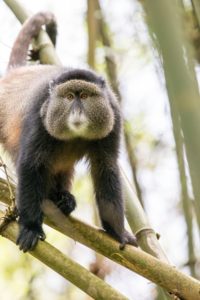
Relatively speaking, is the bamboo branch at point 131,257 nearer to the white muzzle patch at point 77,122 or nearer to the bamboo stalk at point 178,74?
the white muzzle patch at point 77,122

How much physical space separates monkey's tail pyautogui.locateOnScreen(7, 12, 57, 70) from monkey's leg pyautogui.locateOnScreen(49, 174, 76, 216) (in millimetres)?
1300

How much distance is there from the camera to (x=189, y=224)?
6.12 ft

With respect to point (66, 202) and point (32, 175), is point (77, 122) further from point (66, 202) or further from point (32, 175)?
point (66, 202)

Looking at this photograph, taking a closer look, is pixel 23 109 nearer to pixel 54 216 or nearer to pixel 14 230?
pixel 54 216

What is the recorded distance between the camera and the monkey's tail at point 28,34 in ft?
16.8

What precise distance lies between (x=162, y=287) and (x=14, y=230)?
1007 mm

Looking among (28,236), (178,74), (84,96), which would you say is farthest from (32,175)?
(178,74)

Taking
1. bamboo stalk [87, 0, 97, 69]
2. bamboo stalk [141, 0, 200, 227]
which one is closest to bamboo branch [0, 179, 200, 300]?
bamboo stalk [87, 0, 97, 69]

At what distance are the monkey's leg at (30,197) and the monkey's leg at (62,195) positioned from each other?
20 centimetres

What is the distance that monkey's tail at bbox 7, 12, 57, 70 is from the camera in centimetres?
511

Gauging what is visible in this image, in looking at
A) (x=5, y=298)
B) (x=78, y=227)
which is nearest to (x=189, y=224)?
(x=78, y=227)

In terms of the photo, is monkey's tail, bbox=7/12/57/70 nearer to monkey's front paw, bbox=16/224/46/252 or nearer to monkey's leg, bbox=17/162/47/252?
monkey's leg, bbox=17/162/47/252

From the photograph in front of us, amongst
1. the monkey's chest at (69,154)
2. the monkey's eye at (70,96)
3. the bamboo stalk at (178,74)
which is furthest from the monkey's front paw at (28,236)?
the bamboo stalk at (178,74)

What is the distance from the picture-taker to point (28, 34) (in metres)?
5.11
